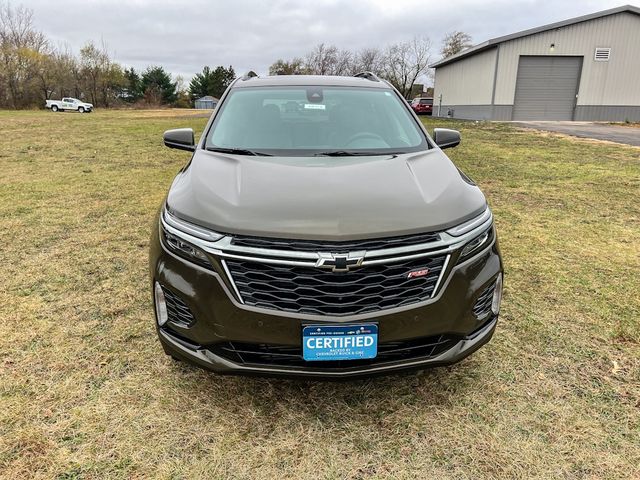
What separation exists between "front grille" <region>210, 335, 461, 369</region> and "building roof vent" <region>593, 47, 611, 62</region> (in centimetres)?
2846

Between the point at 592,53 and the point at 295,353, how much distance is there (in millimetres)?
28798

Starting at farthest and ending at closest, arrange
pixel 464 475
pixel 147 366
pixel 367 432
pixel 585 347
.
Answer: pixel 585 347
pixel 147 366
pixel 367 432
pixel 464 475

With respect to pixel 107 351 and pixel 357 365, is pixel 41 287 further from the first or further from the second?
pixel 357 365

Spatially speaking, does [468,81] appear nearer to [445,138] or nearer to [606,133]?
[606,133]

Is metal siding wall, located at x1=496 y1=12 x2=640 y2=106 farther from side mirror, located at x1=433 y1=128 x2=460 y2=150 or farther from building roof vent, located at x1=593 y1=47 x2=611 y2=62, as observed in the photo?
side mirror, located at x1=433 y1=128 x2=460 y2=150

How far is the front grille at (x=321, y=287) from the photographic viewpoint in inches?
76.0

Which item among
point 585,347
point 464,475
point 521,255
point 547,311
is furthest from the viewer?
point 521,255

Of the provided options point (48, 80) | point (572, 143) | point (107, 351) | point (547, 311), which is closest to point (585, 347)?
point (547, 311)

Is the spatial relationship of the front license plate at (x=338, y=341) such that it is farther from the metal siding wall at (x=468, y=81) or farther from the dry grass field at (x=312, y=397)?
the metal siding wall at (x=468, y=81)

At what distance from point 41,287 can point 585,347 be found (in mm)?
3872

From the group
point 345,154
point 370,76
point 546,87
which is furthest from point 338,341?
point 546,87

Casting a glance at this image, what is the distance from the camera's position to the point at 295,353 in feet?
6.60

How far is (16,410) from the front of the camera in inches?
88.5

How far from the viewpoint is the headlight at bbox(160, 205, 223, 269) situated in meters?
2.01
